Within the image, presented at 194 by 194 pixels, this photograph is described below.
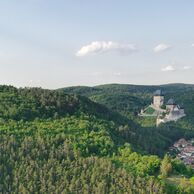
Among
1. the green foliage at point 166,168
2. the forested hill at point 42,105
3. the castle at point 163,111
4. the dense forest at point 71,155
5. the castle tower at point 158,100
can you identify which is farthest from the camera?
the castle tower at point 158,100

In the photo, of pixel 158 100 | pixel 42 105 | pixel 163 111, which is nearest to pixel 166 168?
pixel 42 105

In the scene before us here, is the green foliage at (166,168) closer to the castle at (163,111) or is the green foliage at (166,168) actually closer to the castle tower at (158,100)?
the castle at (163,111)

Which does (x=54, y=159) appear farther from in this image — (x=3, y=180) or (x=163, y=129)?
(x=163, y=129)

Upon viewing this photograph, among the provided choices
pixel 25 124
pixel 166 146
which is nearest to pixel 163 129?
pixel 166 146

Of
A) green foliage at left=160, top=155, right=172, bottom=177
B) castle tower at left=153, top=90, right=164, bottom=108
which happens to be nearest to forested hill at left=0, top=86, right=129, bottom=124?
green foliage at left=160, top=155, right=172, bottom=177

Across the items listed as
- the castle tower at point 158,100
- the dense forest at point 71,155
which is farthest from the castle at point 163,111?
the dense forest at point 71,155

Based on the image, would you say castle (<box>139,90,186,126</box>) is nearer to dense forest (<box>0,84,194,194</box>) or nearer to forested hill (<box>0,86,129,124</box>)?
forested hill (<box>0,86,129,124</box>)
